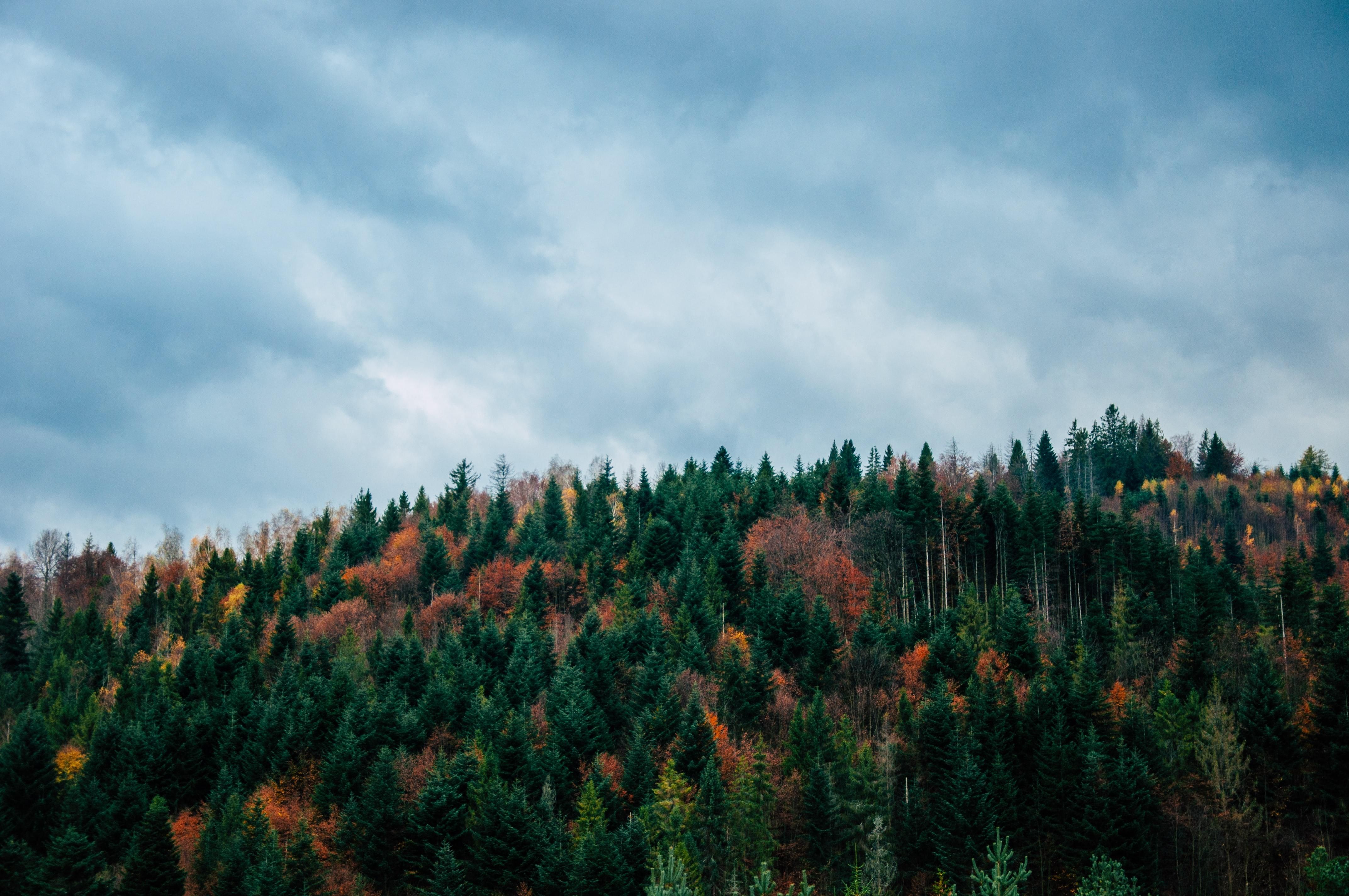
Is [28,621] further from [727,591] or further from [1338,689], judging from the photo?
[1338,689]

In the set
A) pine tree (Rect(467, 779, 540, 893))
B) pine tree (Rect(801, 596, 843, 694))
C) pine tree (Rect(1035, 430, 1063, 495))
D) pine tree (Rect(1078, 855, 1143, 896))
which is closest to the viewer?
pine tree (Rect(1078, 855, 1143, 896))

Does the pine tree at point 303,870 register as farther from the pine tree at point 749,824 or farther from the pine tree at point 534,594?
the pine tree at point 534,594

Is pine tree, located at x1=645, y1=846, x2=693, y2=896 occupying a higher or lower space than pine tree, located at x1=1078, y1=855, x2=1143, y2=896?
higher

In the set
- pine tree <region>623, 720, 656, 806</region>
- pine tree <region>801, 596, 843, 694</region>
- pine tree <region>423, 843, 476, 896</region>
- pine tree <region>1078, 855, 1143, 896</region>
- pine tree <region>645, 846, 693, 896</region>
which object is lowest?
pine tree <region>423, 843, 476, 896</region>

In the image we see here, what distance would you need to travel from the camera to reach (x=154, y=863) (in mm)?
55594

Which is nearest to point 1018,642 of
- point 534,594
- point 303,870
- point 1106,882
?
point 1106,882

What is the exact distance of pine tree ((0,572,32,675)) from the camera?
4067 inches

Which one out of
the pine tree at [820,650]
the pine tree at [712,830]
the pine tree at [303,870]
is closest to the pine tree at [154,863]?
the pine tree at [303,870]

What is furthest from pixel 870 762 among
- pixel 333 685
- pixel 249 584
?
pixel 249 584

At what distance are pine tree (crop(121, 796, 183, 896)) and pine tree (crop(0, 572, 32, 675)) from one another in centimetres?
5967

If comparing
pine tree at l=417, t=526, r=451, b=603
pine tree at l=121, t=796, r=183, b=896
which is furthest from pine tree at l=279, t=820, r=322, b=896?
pine tree at l=417, t=526, r=451, b=603

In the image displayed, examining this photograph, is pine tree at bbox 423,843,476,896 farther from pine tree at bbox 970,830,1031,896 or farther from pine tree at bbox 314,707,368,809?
pine tree at bbox 970,830,1031,896

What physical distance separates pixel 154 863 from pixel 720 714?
129ft

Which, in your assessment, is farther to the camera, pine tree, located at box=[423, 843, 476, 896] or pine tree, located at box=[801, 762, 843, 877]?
pine tree, located at box=[801, 762, 843, 877]
